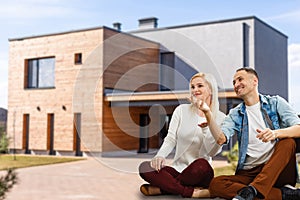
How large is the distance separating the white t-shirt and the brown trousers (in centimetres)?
5

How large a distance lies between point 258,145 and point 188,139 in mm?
441

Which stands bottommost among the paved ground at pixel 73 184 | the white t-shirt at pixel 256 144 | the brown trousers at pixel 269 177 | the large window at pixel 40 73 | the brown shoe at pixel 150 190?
the paved ground at pixel 73 184

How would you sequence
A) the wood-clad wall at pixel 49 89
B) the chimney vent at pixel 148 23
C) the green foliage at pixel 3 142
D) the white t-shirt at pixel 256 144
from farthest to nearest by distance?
the chimney vent at pixel 148 23 < the wood-clad wall at pixel 49 89 < the white t-shirt at pixel 256 144 < the green foliage at pixel 3 142

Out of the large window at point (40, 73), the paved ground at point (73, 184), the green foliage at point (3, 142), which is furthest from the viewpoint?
the large window at point (40, 73)

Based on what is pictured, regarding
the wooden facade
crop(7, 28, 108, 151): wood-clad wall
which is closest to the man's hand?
the wooden facade

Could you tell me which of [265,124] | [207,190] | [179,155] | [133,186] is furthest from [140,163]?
[133,186]

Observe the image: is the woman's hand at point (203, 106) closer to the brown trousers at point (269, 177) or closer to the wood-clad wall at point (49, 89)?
the brown trousers at point (269, 177)

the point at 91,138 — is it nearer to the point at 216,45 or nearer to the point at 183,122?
the point at 183,122

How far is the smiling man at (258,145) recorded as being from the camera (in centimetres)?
248

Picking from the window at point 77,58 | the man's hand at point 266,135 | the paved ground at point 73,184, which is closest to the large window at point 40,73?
the window at point 77,58

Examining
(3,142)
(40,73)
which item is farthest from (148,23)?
(3,142)

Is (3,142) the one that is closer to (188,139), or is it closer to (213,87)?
(188,139)

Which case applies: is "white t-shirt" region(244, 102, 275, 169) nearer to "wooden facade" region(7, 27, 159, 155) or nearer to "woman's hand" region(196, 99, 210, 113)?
"woman's hand" region(196, 99, 210, 113)

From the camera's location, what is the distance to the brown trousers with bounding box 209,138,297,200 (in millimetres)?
2480
